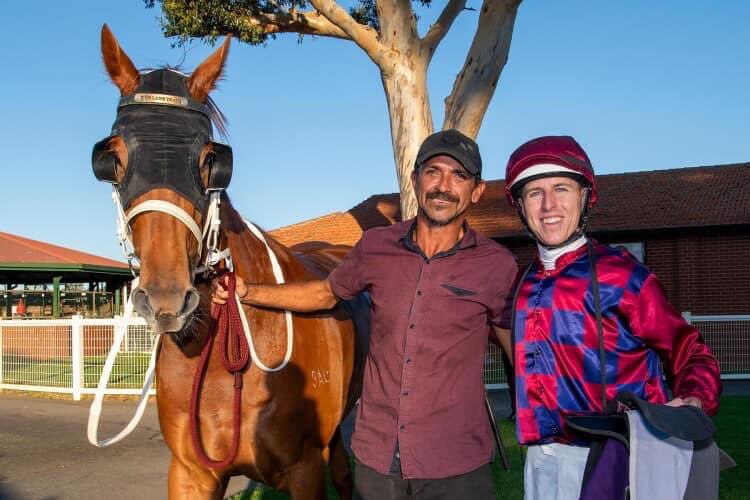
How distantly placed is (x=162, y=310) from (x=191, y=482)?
1.10 meters

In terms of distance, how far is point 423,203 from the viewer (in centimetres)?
286

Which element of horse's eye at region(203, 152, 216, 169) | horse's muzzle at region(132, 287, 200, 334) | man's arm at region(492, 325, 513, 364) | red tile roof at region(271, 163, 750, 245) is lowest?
man's arm at region(492, 325, 513, 364)

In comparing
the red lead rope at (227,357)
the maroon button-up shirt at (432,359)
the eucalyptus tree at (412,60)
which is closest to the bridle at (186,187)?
the red lead rope at (227,357)

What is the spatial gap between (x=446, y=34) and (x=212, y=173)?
9.29 meters

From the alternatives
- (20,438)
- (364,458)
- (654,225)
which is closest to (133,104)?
(364,458)

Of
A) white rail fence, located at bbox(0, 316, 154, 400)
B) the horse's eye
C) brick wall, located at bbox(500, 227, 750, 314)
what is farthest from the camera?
brick wall, located at bbox(500, 227, 750, 314)

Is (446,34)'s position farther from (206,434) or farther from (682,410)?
(682,410)

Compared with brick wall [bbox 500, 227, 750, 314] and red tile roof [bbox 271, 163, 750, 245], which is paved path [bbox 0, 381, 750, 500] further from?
red tile roof [bbox 271, 163, 750, 245]

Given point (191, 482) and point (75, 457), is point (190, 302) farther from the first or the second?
point (75, 457)

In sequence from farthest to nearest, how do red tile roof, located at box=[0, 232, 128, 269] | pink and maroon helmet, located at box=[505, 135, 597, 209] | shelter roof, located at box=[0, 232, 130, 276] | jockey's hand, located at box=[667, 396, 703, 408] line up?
red tile roof, located at box=[0, 232, 128, 269] < shelter roof, located at box=[0, 232, 130, 276] < pink and maroon helmet, located at box=[505, 135, 597, 209] < jockey's hand, located at box=[667, 396, 703, 408]

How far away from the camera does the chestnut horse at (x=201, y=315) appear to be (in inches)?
98.3

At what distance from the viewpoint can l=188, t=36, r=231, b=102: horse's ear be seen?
290 cm

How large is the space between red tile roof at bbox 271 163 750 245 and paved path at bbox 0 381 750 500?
739 cm

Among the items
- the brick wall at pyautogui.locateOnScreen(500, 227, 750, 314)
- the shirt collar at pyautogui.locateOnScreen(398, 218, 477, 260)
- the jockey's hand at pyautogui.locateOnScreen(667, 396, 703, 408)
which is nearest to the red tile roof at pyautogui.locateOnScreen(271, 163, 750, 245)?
the brick wall at pyautogui.locateOnScreen(500, 227, 750, 314)
